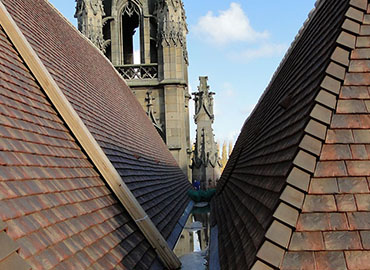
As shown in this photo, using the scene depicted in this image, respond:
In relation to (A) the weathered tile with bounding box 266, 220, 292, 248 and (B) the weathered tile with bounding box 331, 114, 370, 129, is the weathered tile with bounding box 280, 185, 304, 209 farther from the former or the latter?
(B) the weathered tile with bounding box 331, 114, 370, 129

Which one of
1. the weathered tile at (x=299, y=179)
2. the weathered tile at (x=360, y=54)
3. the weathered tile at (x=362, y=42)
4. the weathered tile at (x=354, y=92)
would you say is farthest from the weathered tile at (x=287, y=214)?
the weathered tile at (x=362, y=42)

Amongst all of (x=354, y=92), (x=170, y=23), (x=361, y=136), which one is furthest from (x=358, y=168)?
(x=170, y=23)

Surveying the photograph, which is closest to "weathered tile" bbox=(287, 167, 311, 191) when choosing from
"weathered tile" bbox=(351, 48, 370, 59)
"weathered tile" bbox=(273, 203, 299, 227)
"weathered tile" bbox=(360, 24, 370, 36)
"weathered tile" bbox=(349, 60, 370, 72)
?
"weathered tile" bbox=(273, 203, 299, 227)

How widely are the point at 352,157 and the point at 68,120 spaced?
11.1 ft

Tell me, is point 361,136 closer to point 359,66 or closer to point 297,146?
point 297,146

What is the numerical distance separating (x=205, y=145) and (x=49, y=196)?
57.9ft

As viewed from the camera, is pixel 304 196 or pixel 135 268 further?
pixel 135 268

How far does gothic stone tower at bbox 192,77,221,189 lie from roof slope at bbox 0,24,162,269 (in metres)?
15.2

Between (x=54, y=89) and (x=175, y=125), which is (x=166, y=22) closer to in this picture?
(x=175, y=125)

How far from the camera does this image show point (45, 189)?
3.71m

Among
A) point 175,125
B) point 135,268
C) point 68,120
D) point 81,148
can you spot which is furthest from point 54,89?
point 175,125

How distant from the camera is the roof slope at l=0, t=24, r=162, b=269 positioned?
3.05 metres

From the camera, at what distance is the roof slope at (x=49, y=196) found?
10.0ft

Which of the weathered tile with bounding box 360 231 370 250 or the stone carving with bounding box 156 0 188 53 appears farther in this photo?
the stone carving with bounding box 156 0 188 53
